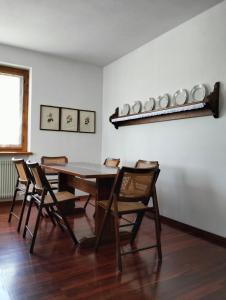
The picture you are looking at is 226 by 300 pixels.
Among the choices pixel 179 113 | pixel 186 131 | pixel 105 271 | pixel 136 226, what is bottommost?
pixel 105 271

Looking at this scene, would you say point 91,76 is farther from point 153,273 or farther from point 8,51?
point 153,273

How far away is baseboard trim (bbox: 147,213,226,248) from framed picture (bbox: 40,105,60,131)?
2493 millimetres

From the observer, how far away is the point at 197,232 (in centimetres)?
305

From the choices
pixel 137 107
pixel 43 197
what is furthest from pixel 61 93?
pixel 43 197

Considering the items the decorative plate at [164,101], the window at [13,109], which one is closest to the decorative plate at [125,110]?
the decorative plate at [164,101]

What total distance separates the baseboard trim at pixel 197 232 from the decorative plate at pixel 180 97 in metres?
1.57

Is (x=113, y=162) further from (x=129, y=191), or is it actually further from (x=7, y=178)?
(x=7, y=178)

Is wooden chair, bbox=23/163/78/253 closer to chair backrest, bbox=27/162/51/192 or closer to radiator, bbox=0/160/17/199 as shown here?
chair backrest, bbox=27/162/51/192

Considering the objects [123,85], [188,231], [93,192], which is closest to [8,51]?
[123,85]

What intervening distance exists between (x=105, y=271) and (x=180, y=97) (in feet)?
7.46

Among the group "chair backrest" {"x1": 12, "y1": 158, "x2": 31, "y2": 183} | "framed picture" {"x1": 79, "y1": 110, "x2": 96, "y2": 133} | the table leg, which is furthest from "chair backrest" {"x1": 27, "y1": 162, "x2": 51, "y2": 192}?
"framed picture" {"x1": 79, "y1": 110, "x2": 96, "y2": 133}

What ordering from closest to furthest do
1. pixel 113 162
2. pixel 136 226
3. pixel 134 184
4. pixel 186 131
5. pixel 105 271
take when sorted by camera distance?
pixel 105 271 → pixel 134 184 → pixel 136 226 → pixel 186 131 → pixel 113 162

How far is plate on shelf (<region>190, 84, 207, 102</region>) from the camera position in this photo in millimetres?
2994

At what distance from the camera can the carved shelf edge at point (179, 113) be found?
281 centimetres
